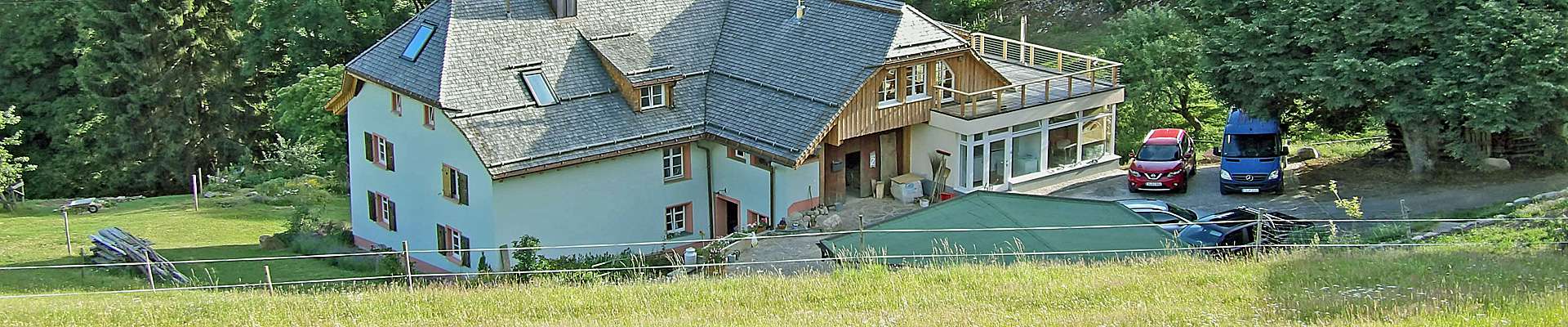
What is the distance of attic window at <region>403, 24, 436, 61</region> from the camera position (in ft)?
120

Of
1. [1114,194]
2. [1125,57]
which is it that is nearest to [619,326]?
[1114,194]

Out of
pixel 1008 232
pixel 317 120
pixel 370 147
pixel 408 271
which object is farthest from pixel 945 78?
pixel 317 120

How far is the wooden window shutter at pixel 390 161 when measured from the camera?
38500mm

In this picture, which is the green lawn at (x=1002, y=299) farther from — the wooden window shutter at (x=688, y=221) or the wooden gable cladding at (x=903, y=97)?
the wooden window shutter at (x=688, y=221)

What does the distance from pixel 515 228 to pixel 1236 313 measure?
19.4 metres

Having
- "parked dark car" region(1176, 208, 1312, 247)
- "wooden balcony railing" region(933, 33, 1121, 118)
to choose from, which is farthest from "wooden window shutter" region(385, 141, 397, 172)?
"parked dark car" region(1176, 208, 1312, 247)

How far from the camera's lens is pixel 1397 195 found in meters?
34.4

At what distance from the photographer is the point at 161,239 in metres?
42.3

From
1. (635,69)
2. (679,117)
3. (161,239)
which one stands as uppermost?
(635,69)

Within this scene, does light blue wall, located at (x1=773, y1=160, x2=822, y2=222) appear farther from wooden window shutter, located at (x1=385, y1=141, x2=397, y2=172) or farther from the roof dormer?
wooden window shutter, located at (x1=385, y1=141, x2=397, y2=172)

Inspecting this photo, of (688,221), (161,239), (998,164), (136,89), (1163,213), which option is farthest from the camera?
(136,89)

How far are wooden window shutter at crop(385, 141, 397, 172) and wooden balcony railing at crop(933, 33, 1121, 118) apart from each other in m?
12.9

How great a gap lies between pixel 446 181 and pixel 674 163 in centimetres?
508

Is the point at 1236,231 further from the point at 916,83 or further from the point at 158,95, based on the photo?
the point at 158,95
